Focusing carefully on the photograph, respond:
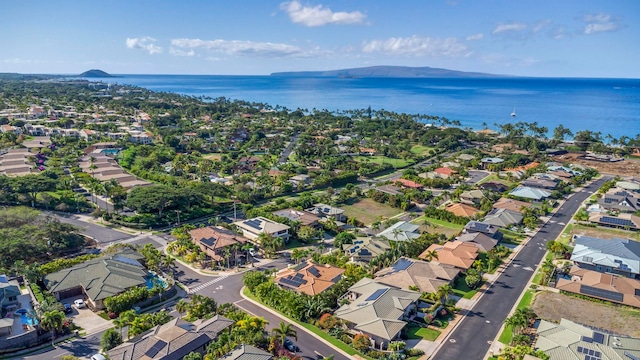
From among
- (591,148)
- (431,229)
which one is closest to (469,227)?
(431,229)

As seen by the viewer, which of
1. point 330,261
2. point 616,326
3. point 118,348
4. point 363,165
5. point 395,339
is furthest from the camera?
point 363,165

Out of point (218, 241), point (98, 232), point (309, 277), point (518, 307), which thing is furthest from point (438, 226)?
point (98, 232)

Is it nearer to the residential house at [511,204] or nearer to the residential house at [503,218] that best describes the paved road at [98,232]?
the residential house at [503,218]

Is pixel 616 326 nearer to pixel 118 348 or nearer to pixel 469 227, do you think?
pixel 469 227

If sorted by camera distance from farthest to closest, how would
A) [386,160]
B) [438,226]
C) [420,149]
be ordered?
[420,149] → [386,160] → [438,226]

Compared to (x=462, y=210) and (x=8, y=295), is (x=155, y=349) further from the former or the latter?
(x=462, y=210)

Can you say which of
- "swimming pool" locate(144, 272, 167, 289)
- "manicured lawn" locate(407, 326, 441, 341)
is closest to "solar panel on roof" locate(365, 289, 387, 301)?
"manicured lawn" locate(407, 326, 441, 341)
